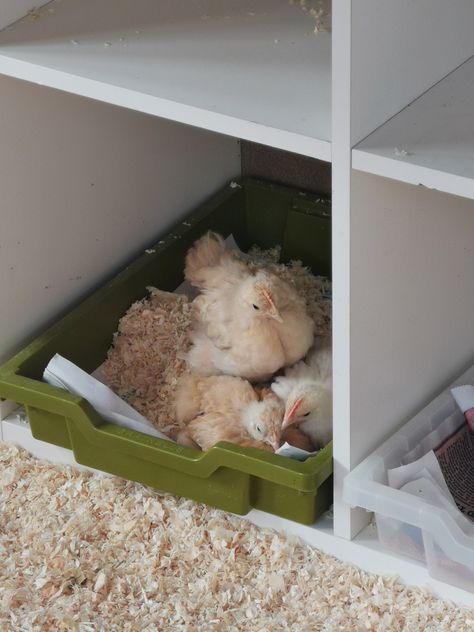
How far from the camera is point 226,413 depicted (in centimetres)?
145

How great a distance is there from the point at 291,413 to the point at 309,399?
3 cm

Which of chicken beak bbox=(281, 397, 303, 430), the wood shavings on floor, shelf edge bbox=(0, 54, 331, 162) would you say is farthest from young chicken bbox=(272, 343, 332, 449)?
shelf edge bbox=(0, 54, 331, 162)

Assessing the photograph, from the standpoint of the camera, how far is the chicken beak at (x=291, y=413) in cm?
139

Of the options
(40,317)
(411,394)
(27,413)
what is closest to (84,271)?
(40,317)

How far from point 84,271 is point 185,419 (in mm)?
243

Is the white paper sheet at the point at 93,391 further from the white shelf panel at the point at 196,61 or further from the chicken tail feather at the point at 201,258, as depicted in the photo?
the white shelf panel at the point at 196,61

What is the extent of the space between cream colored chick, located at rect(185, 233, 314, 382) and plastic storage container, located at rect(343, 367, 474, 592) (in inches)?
7.0

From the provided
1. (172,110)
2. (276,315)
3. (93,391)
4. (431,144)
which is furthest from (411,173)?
(93,391)

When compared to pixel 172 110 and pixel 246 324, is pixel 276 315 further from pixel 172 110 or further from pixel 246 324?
pixel 172 110

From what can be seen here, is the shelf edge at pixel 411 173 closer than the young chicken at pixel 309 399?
Yes

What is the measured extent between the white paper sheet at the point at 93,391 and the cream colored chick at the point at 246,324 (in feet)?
0.36

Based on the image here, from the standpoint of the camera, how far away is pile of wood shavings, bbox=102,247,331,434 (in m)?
1.57

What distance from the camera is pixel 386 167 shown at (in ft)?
3.72

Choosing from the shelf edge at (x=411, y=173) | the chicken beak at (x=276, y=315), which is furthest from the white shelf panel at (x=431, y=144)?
the chicken beak at (x=276, y=315)
